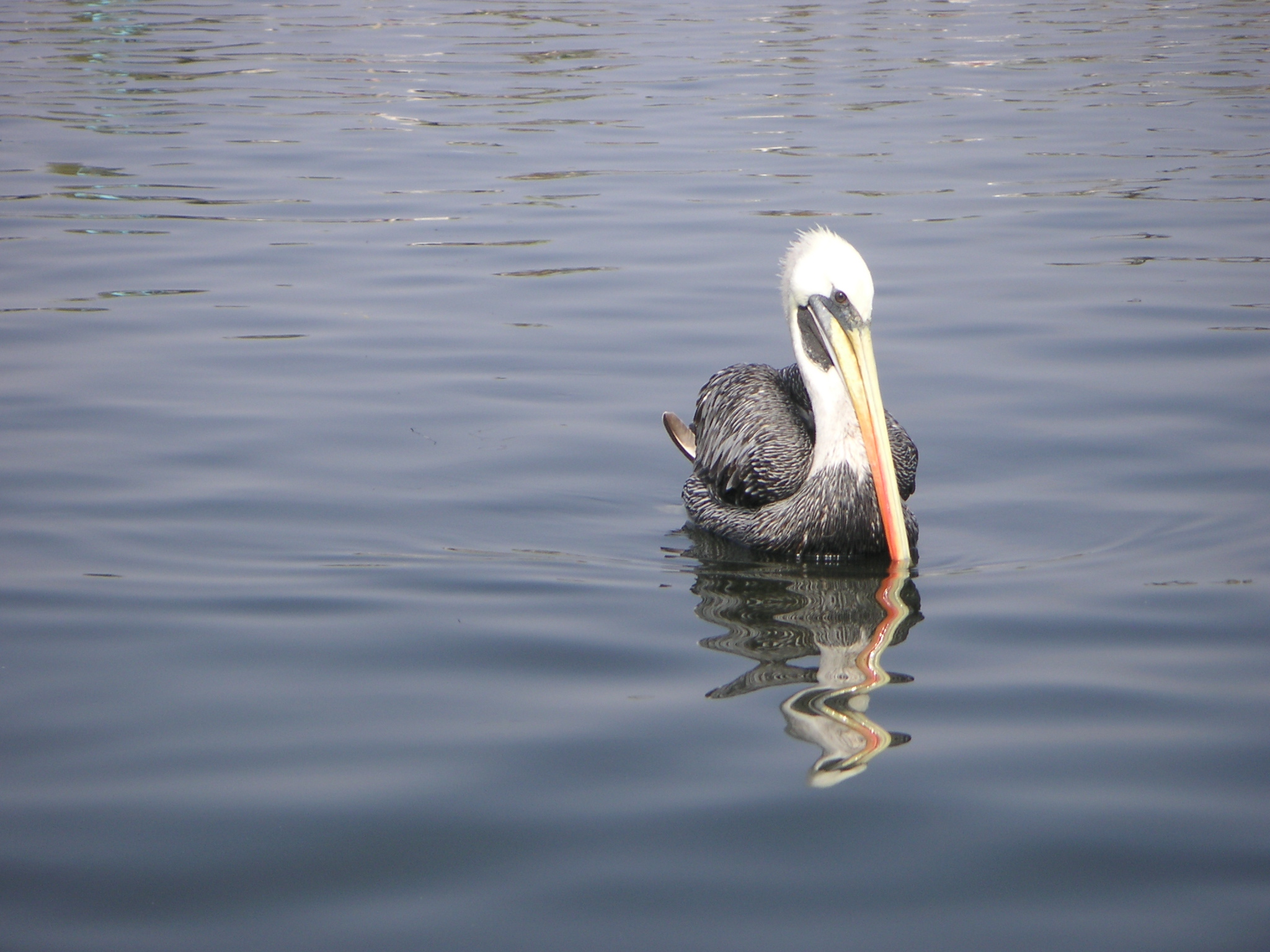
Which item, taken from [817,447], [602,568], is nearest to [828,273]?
[817,447]

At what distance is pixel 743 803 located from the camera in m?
3.07

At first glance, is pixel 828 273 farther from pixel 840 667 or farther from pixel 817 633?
pixel 840 667

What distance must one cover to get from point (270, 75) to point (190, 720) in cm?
1465

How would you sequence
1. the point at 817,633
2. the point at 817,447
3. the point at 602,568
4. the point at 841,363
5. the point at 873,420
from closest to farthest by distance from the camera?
the point at 817,633 < the point at 602,568 < the point at 873,420 < the point at 841,363 < the point at 817,447

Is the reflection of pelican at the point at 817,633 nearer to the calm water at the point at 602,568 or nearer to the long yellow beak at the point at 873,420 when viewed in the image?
the calm water at the point at 602,568

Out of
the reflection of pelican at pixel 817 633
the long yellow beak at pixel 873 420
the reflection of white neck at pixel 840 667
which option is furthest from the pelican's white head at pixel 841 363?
the reflection of white neck at pixel 840 667

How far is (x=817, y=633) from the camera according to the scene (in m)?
4.17

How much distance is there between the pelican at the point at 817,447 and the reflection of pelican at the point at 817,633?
116 millimetres

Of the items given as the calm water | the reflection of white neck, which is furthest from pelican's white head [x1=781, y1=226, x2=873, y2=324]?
the reflection of white neck

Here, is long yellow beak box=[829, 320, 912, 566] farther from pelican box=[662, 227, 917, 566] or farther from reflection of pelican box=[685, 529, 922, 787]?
reflection of pelican box=[685, 529, 922, 787]

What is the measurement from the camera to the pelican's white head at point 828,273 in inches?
196

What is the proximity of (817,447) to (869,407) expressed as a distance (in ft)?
1.19

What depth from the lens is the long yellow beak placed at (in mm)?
4707

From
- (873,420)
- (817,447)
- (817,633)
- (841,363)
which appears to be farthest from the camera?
(817,447)
